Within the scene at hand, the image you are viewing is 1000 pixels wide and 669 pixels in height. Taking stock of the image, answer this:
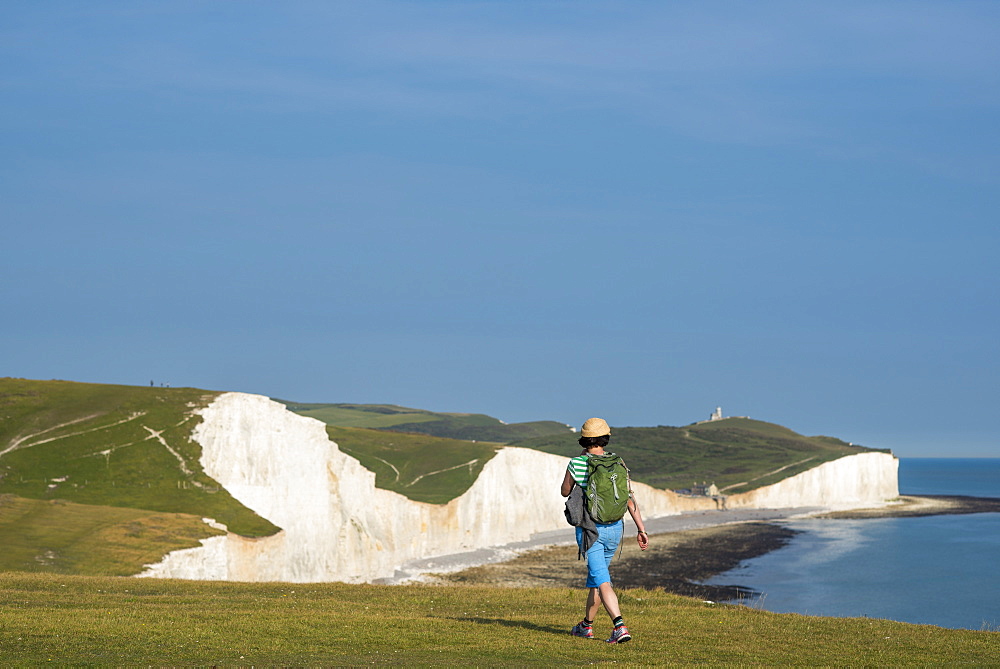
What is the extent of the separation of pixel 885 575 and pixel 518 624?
3137 inches

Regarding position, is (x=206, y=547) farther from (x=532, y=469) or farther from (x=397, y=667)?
(x=532, y=469)

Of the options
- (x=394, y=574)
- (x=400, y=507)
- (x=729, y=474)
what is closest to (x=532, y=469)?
(x=400, y=507)

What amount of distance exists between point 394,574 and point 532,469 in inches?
1513

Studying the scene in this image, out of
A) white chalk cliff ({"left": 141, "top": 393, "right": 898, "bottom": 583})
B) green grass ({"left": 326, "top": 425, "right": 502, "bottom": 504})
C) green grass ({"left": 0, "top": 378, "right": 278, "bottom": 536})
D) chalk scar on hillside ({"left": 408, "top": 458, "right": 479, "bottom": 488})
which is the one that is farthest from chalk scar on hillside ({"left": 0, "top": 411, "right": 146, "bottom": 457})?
chalk scar on hillside ({"left": 408, "top": 458, "right": 479, "bottom": 488})

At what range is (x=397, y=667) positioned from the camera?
1183 centimetres

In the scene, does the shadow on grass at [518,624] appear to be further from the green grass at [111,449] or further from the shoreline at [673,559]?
the green grass at [111,449]

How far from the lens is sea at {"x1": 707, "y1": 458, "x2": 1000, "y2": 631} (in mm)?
64875

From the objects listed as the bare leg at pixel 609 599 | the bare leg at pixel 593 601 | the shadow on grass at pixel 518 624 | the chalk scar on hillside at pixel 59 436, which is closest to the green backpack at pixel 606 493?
the bare leg at pixel 609 599

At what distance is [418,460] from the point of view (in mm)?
102750

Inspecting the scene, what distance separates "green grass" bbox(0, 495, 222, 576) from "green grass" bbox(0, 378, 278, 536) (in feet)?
12.7

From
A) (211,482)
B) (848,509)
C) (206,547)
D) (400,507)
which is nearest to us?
(206,547)

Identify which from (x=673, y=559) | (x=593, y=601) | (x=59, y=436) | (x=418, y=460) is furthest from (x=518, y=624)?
(x=418, y=460)

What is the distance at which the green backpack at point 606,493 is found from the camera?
13.7 meters

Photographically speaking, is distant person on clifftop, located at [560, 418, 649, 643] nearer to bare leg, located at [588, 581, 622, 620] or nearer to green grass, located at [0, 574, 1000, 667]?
bare leg, located at [588, 581, 622, 620]
